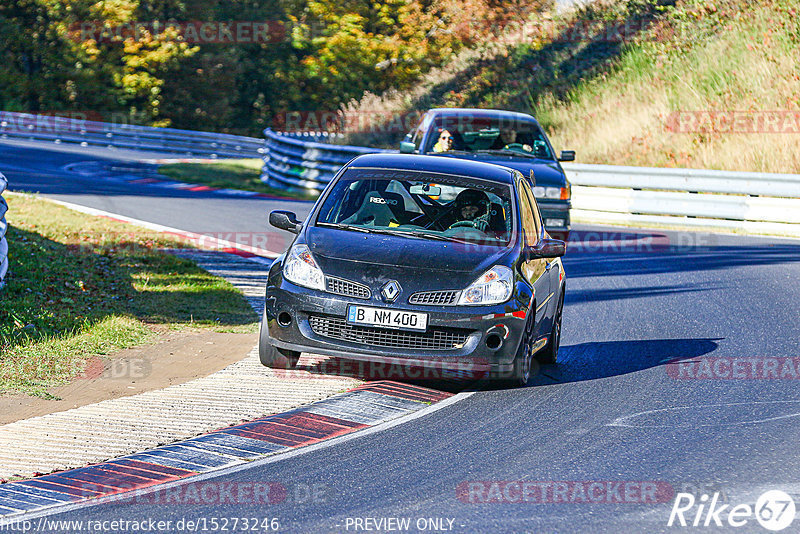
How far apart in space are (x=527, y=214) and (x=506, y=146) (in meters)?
8.21

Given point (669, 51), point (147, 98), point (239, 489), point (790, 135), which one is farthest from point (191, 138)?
point (239, 489)

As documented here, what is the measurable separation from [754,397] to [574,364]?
173 cm

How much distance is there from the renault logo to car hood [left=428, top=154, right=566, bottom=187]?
882 cm

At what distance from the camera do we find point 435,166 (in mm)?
9914

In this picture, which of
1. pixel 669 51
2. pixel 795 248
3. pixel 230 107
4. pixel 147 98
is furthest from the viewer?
pixel 230 107

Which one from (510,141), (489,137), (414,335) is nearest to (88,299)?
(414,335)

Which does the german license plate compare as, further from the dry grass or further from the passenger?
the dry grass

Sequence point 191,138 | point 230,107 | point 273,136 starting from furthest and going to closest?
point 230,107 → point 191,138 → point 273,136

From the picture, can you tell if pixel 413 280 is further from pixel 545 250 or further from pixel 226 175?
pixel 226 175

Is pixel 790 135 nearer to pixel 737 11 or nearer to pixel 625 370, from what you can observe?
pixel 737 11

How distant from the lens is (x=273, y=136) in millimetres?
28672

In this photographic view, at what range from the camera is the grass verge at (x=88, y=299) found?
9.16m

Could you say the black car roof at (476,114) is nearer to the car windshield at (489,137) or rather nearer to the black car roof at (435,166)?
the car windshield at (489,137)

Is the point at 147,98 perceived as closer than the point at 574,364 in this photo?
No
